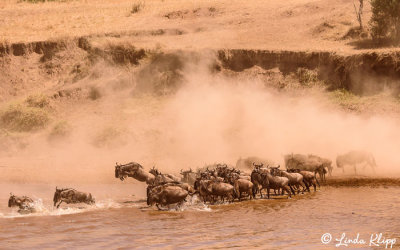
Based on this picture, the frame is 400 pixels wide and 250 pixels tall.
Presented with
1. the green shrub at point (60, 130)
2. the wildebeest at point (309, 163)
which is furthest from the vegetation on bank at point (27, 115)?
the wildebeest at point (309, 163)

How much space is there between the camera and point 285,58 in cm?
3900

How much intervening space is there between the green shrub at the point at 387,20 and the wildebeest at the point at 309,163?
19783 millimetres

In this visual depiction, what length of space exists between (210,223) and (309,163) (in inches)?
355

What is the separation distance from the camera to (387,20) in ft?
133

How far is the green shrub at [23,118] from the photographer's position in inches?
1409

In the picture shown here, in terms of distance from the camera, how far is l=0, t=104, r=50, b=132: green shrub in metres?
35.8

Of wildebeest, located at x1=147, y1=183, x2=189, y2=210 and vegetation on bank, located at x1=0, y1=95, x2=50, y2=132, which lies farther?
vegetation on bank, located at x1=0, y1=95, x2=50, y2=132

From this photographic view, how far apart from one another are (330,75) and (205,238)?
1027 inches

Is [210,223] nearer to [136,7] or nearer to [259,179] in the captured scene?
[259,179]

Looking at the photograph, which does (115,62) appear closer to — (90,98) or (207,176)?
(90,98)

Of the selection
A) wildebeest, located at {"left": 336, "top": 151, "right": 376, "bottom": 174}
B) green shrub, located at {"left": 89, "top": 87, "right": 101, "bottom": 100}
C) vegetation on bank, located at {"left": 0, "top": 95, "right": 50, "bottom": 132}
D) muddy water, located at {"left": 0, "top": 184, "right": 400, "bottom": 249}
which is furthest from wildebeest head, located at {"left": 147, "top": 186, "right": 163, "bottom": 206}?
green shrub, located at {"left": 89, "top": 87, "right": 101, "bottom": 100}

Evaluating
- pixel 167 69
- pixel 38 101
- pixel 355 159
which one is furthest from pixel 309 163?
pixel 38 101

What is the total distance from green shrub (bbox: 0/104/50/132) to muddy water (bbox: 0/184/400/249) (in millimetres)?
17100

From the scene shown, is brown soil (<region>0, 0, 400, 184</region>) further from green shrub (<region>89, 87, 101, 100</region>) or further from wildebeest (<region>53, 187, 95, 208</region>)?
wildebeest (<region>53, 187, 95, 208</region>)
